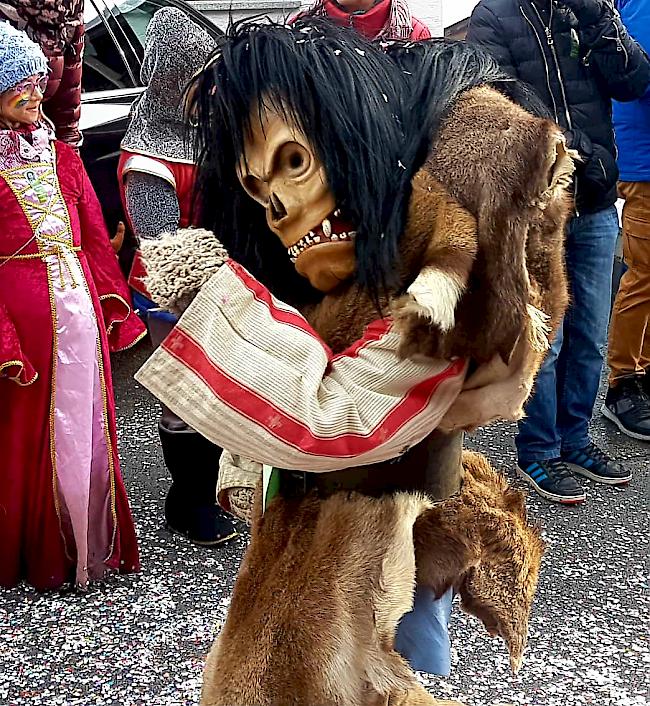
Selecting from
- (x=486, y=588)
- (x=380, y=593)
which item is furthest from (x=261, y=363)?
(x=486, y=588)

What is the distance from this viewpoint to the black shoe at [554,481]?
3.14 metres

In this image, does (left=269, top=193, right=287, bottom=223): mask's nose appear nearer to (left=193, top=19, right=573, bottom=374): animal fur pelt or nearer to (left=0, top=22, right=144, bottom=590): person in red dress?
(left=193, top=19, right=573, bottom=374): animal fur pelt

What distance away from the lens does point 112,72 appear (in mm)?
4441

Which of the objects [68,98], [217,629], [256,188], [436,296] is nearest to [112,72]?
[68,98]

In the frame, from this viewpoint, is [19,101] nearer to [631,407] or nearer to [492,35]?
[492,35]

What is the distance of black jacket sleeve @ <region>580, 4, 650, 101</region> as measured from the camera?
2805 millimetres

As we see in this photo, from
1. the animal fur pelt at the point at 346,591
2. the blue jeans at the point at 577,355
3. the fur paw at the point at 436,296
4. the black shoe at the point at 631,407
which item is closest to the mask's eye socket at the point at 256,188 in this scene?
the fur paw at the point at 436,296

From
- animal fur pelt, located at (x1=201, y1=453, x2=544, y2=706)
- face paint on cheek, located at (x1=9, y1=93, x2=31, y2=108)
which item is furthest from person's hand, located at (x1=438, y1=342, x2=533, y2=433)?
face paint on cheek, located at (x1=9, y1=93, x2=31, y2=108)

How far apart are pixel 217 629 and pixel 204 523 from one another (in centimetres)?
46

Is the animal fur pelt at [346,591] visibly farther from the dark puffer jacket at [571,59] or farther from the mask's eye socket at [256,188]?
the dark puffer jacket at [571,59]

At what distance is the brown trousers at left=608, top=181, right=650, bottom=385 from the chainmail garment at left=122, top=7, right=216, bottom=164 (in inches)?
71.5

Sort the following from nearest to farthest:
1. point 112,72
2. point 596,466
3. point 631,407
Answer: point 596,466 < point 631,407 < point 112,72

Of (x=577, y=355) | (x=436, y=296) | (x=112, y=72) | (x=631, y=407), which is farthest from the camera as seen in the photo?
(x=112, y=72)

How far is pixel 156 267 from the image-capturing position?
1.19m
